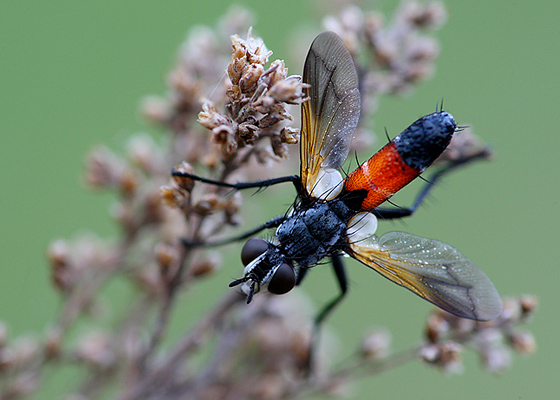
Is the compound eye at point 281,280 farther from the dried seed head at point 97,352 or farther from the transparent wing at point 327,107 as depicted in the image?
the dried seed head at point 97,352

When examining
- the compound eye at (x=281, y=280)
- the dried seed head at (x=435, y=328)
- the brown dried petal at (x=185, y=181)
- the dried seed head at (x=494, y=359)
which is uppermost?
the brown dried petal at (x=185, y=181)

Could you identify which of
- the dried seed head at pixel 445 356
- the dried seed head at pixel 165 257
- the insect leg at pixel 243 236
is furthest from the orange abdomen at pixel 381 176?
the dried seed head at pixel 165 257

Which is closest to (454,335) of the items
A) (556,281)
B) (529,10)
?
(556,281)

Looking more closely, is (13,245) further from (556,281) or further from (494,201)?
(556,281)

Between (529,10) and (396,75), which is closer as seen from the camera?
(396,75)

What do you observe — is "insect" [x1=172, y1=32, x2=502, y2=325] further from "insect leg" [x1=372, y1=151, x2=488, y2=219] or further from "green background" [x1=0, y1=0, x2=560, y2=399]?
"green background" [x1=0, y1=0, x2=560, y2=399]

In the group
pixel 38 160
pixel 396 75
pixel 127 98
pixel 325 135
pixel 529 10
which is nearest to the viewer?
pixel 325 135
